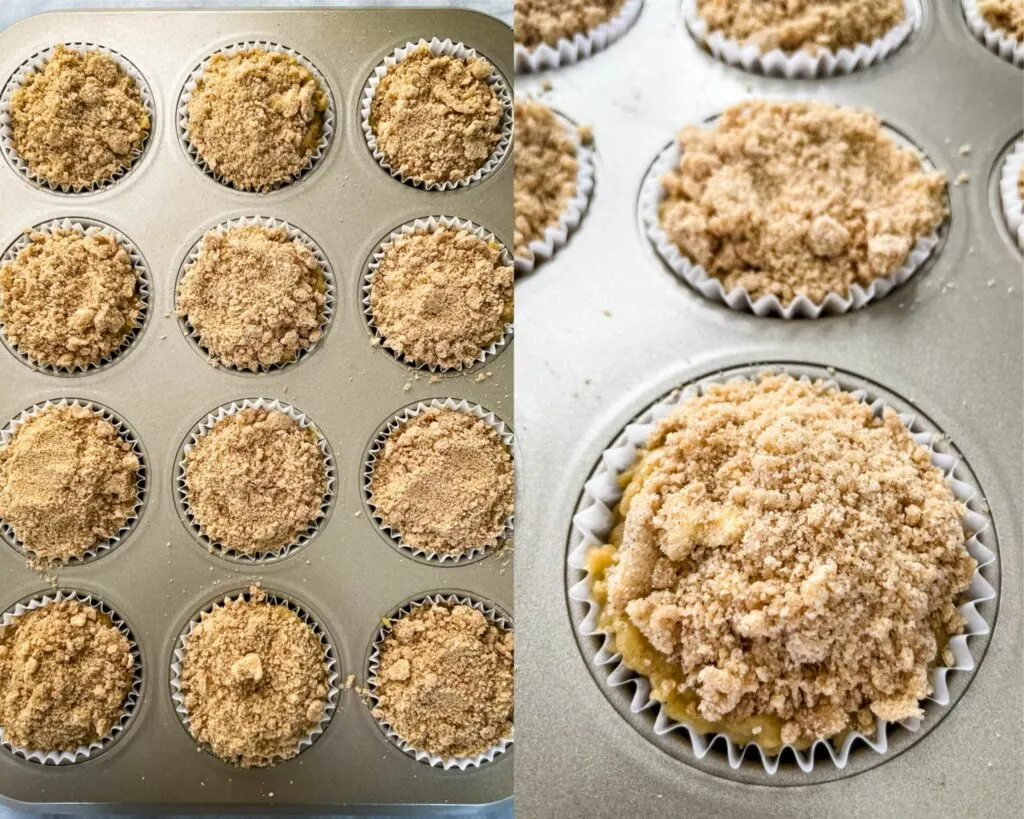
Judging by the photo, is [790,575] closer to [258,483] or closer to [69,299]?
[258,483]

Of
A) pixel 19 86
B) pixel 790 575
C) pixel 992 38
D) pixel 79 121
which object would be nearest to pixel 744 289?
pixel 790 575

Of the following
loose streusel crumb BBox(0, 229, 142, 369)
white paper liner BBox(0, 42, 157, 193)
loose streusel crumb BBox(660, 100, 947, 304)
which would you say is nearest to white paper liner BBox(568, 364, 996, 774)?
loose streusel crumb BBox(660, 100, 947, 304)

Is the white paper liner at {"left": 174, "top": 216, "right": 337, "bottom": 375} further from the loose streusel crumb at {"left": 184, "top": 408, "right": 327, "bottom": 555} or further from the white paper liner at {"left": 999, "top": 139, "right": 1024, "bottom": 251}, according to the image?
the white paper liner at {"left": 999, "top": 139, "right": 1024, "bottom": 251}

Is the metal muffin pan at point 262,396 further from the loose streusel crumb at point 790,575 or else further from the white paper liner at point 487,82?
the loose streusel crumb at point 790,575

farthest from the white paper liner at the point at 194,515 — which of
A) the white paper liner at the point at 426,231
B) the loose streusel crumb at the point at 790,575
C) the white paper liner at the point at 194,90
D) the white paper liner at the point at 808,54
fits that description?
the white paper liner at the point at 808,54

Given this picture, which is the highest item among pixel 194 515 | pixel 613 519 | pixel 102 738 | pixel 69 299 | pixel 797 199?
pixel 797 199

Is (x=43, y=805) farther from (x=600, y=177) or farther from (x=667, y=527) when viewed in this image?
(x=600, y=177)
